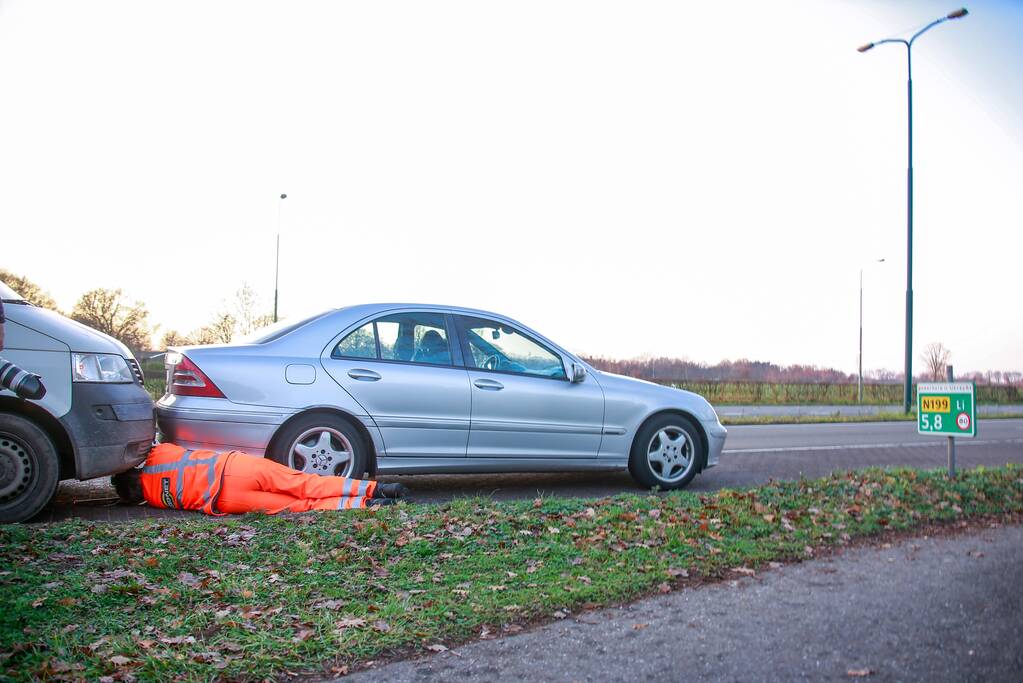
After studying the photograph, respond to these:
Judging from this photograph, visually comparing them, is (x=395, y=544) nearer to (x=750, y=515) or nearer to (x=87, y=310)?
(x=750, y=515)

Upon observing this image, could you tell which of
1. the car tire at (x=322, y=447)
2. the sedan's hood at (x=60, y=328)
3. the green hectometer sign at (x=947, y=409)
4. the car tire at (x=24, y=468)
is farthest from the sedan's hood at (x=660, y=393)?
the car tire at (x=24, y=468)

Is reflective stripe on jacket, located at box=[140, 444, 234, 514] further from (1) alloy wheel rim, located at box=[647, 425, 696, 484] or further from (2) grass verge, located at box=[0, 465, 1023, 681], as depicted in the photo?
(1) alloy wheel rim, located at box=[647, 425, 696, 484]

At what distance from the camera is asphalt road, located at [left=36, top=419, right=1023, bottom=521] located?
25.3ft

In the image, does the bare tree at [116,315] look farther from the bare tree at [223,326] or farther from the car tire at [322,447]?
the car tire at [322,447]

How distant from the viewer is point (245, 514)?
6383 mm

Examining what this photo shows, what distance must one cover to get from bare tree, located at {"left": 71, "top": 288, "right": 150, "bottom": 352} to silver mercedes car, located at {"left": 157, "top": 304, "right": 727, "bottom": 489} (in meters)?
25.9

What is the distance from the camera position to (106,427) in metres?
6.59

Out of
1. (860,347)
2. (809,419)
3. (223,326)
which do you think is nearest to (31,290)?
(223,326)

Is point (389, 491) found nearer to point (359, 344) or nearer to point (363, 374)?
point (363, 374)

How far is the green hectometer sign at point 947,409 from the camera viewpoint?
8242 millimetres

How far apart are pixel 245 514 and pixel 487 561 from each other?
6.92ft

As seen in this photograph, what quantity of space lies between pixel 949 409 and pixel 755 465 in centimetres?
267

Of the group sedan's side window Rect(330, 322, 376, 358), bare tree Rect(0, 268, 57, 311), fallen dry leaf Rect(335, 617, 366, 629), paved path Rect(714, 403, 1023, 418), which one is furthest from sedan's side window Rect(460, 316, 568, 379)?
bare tree Rect(0, 268, 57, 311)

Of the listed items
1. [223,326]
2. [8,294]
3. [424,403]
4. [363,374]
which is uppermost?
[223,326]
